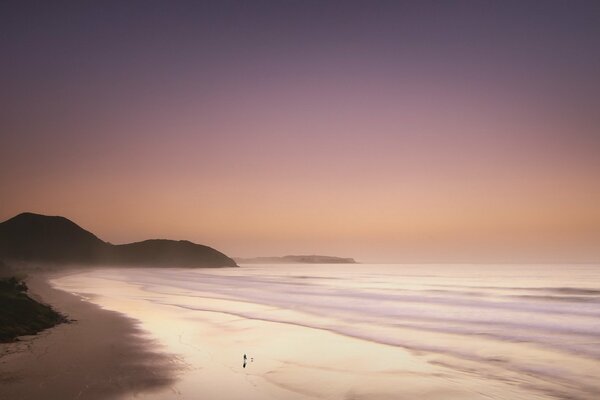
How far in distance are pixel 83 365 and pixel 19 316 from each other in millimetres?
8705

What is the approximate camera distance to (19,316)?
21016mm

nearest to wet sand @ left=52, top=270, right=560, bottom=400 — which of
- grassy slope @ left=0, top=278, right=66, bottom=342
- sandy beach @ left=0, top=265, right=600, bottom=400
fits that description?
sandy beach @ left=0, top=265, right=600, bottom=400

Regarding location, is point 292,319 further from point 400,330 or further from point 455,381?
point 455,381

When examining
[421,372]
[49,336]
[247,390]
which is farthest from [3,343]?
[421,372]

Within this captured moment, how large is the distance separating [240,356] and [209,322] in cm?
1136

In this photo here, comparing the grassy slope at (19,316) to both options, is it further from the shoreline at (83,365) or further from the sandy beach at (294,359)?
the sandy beach at (294,359)

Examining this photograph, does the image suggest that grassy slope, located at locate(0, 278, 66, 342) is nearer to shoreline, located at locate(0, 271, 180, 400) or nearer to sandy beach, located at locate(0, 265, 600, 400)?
shoreline, located at locate(0, 271, 180, 400)

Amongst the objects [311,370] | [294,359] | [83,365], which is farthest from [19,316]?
[311,370]

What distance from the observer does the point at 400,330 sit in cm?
2712

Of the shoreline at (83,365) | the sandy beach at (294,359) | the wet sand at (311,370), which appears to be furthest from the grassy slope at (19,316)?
the wet sand at (311,370)

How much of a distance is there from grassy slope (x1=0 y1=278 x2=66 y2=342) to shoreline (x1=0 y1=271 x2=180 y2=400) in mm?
526

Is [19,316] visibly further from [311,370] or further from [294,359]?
[311,370]

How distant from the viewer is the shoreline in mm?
11688

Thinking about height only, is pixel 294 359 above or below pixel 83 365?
below
